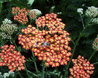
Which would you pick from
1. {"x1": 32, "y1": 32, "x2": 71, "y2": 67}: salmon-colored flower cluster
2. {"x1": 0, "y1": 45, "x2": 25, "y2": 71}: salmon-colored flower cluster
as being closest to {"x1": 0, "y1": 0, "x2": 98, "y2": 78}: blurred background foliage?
{"x1": 32, "y1": 32, "x2": 71, "y2": 67}: salmon-colored flower cluster

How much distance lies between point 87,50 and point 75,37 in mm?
246

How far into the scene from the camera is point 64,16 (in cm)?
369

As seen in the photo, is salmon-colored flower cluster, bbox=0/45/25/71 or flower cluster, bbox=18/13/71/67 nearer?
flower cluster, bbox=18/13/71/67

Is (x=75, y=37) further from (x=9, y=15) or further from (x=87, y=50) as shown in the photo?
(x=9, y=15)

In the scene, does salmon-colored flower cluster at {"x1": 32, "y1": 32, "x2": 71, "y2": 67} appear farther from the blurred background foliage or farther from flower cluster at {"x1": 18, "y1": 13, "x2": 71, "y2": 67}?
the blurred background foliage

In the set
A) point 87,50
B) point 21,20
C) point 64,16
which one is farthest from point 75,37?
point 21,20

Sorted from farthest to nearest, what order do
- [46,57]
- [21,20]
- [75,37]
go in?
[75,37] < [21,20] < [46,57]

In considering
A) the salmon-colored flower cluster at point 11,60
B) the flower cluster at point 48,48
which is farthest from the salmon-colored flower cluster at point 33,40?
the salmon-colored flower cluster at point 11,60

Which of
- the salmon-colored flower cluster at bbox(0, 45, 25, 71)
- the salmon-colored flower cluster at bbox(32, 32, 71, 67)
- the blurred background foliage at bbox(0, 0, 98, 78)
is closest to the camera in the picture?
the salmon-colored flower cluster at bbox(32, 32, 71, 67)

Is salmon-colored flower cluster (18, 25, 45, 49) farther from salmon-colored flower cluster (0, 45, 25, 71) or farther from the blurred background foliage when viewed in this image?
the blurred background foliage

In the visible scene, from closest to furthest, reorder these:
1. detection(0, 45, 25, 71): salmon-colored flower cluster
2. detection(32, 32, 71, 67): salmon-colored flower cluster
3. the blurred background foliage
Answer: detection(32, 32, 71, 67): salmon-colored flower cluster < detection(0, 45, 25, 71): salmon-colored flower cluster < the blurred background foliage

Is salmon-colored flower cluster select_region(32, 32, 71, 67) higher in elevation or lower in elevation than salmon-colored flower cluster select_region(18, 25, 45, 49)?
lower

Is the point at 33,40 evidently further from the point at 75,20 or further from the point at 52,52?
the point at 75,20

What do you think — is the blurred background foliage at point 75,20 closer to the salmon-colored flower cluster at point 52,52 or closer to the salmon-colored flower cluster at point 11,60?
the salmon-colored flower cluster at point 52,52
